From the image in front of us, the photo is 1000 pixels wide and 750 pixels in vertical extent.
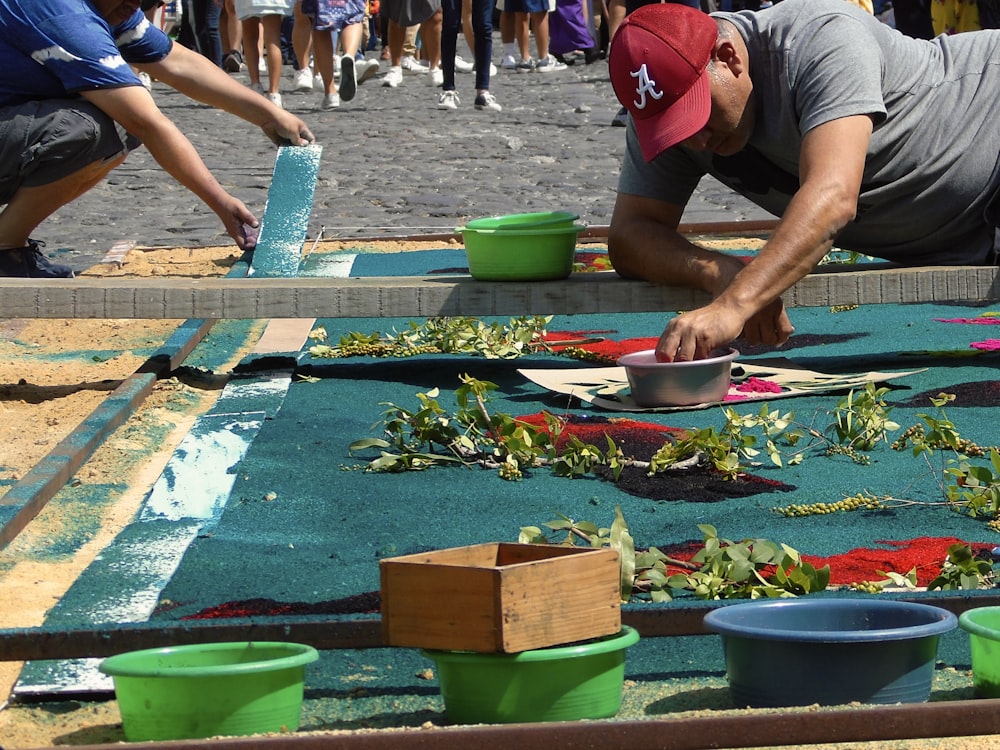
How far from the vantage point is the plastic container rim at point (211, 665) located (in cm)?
208

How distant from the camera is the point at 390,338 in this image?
229 inches

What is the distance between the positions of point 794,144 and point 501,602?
2.46 m

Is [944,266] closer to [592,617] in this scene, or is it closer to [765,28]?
[765,28]

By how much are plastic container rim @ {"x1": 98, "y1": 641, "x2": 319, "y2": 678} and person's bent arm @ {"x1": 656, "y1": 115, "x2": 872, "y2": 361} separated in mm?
1759

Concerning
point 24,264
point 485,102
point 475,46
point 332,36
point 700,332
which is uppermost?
point 332,36

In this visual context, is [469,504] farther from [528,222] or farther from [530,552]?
[528,222]

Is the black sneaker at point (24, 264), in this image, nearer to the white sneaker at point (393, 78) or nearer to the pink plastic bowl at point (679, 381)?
the pink plastic bowl at point (679, 381)

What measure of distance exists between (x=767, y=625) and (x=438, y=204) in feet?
25.1

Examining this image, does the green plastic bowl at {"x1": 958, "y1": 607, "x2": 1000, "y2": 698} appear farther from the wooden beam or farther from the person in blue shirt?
the person in blue shirt

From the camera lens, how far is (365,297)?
5.05 metres

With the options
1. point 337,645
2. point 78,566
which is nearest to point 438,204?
point 78,566

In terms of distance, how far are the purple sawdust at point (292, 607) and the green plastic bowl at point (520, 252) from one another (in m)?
2.31

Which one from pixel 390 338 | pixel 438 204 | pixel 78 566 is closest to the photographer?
pixel 78 566

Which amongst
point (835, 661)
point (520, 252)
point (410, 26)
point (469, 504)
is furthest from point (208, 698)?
point (410, 26)
